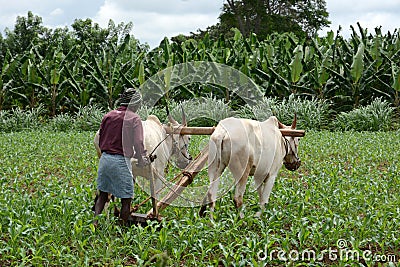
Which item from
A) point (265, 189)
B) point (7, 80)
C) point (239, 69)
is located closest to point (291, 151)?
point (265, 189)

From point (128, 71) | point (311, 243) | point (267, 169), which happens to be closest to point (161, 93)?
point (267, 169)

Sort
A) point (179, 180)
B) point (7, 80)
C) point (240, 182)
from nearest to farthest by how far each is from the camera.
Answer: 1. point (240, 182)
2. point (179, 180)
3. point (7, 80)

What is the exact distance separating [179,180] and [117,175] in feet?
3.13

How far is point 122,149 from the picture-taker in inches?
207

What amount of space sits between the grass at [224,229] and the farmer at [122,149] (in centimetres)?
36

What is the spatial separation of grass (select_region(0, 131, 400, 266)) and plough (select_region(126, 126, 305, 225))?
142mm

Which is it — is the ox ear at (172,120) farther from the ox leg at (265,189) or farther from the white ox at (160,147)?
the ox leg at (265,189)

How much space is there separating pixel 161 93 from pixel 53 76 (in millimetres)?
12948

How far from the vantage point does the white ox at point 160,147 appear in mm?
5797

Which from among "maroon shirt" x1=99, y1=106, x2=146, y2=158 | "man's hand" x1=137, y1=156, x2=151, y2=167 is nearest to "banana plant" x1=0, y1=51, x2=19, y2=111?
"maroon shirt" x1=99, y1=106, x2=146, y2=158

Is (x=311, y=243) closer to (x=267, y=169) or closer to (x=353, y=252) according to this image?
(x=353, y=252)

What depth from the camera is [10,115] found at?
57.2ft

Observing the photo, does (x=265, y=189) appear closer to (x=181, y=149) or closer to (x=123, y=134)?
(x=181, y=149)

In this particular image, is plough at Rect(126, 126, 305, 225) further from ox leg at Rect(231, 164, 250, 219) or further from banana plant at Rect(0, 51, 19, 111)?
banana plant at Rect(0, 51, 19, 111)
